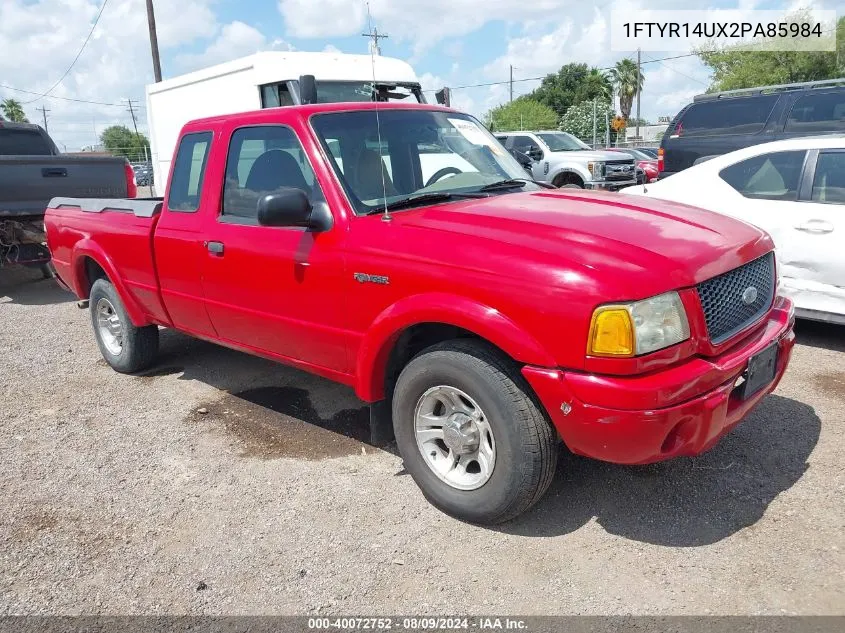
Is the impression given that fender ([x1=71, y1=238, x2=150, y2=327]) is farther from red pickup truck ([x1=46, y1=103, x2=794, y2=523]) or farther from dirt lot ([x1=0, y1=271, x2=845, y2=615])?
dirt lot ([x1=0, y1=271, x2=845, y2=615])

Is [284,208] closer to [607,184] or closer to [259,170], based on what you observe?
[259,170]

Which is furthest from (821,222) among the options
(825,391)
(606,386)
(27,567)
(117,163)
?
(117,163)

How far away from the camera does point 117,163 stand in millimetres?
9492

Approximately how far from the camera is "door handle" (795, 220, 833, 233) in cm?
527

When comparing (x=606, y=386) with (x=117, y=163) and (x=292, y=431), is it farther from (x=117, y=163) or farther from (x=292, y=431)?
(x=117, y=163)

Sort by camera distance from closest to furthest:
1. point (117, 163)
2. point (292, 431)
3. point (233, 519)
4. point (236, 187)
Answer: point (233, 519) → point (236, 187) → point (292, 431) → point (117, 163)

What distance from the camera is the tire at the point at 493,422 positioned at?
293 centimetres

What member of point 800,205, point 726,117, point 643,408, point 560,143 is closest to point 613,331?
point 643,408

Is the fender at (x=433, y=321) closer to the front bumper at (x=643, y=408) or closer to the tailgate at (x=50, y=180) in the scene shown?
the front bumper at (x=643, y=408)

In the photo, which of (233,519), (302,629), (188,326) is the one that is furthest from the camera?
(188,326)

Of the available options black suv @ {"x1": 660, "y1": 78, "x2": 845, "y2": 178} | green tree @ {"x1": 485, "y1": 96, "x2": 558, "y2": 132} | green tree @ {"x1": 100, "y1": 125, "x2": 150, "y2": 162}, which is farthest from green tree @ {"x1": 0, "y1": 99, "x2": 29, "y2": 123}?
black suv @ {"x1": 660, "y1": 78, "x2": 845, "y2": 178}

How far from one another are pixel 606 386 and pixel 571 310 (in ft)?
1.05

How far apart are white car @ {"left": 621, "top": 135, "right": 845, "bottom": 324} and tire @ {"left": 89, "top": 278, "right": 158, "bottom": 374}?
479cm

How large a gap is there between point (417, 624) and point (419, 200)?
2.02 metres
